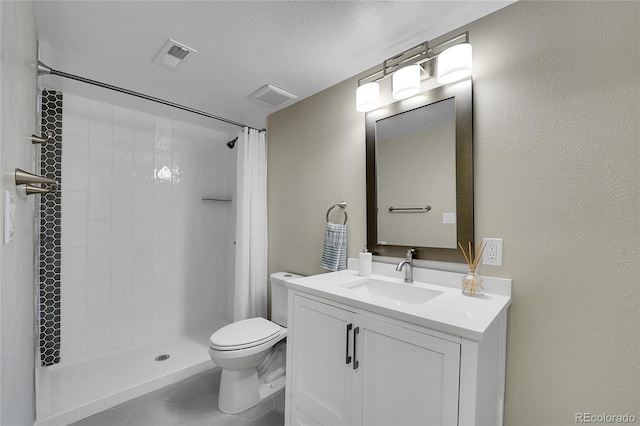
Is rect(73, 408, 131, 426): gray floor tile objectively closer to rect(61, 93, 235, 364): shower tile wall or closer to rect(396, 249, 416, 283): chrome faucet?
rect(61, 93, 235, 364): shower tile wall

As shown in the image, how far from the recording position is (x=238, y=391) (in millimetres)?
1753

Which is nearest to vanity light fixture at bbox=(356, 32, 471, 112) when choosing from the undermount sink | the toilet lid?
the undermount sink

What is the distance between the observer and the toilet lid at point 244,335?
1.69m

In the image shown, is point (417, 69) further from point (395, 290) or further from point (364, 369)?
point (364, 369)

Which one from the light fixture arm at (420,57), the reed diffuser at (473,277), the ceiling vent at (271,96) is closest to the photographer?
the reed diffuser at (473,277)

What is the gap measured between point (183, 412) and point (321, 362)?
44.1 inches

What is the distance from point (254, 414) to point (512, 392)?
144 centimetres

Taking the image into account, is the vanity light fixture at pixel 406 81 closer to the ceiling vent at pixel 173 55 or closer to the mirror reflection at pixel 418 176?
the mirror reflection at pixel 418 176

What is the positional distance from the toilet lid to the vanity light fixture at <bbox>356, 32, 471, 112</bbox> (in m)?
1.58

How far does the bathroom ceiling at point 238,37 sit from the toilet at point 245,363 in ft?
5.69

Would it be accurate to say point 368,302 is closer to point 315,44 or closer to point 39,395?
point 315,44

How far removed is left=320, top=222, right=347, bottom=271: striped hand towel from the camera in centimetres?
183

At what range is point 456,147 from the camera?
1.40 m

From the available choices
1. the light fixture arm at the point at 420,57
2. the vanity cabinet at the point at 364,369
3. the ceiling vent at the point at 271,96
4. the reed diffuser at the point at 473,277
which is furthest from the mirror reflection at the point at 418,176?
the ceiling vent at the point at 271,96
